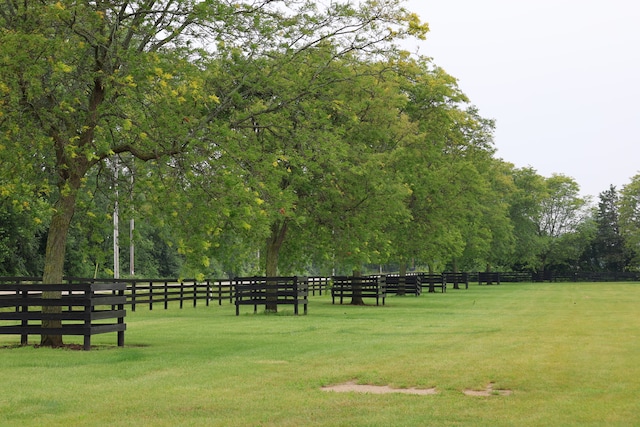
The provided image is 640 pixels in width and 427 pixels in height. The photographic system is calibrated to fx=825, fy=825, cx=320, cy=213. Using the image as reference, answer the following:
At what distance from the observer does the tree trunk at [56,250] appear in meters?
17.8

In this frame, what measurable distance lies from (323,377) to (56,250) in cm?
820

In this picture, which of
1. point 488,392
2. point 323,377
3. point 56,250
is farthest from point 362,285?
point 488,392

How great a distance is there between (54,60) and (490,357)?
9.99 meters

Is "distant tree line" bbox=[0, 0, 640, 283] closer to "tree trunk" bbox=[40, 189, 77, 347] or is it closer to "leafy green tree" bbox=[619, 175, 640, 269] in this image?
Answer: "tree trunk" bbox=[40, 189, 77, 347]

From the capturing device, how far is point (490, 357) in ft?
50.9

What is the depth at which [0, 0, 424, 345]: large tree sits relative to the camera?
15.8m

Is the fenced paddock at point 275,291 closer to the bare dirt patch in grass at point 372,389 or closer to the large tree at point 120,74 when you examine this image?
the large tree at point 120,74

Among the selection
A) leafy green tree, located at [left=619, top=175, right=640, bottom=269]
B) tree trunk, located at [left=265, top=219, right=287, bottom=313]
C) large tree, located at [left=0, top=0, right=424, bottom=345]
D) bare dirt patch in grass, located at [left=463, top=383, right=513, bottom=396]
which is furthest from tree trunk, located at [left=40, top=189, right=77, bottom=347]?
leafy green tree, located at [left=619, top=175, right=640, bottom=269]

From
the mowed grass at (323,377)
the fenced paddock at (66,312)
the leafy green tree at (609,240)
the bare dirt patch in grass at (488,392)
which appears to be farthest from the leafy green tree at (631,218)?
the bare dirt patch in grass at (488,392)

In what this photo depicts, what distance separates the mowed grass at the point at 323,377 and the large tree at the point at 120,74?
401 centimetres

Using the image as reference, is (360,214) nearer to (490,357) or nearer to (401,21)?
(401,21)

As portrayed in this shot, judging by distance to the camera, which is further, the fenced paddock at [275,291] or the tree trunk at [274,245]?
the tree trunk at [274,245]

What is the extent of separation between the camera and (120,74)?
54.1 ft

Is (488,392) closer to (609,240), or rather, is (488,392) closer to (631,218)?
(631,218)
